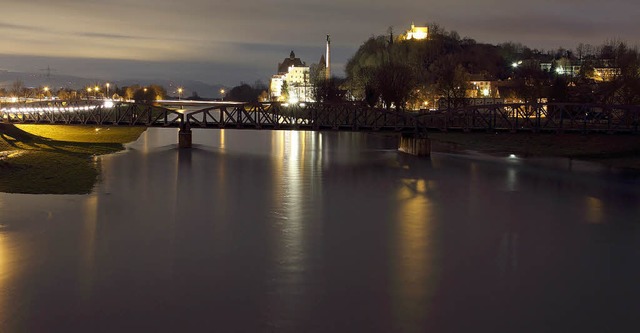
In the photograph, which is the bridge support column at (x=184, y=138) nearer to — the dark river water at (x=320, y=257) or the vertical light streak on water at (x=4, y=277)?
the dark river water at (x=320, y=257)

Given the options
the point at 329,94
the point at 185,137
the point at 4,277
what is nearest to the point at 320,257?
the point at 4,277

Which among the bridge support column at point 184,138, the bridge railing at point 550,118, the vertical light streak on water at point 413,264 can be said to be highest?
the bridge railing at point 550,118

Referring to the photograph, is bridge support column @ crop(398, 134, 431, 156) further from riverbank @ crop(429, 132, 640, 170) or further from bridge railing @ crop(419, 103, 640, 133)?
riverbank @ crop(429, 132, 640, 170)

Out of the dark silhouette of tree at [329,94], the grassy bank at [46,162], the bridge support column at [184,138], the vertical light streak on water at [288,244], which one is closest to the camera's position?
the vertical light streak on water at [288,244]

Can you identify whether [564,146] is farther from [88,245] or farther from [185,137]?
[88,245]

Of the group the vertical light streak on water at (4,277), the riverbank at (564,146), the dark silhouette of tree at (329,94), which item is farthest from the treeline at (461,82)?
the vertical light streak on water at (4,277)

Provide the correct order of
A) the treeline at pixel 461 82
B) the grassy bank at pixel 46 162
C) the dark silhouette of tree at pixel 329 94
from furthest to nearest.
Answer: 1. the dark silhouette of tree at pixel 329 94
2. the treeline at pixel 461 82
3. the grassy bank at pixel 46 162

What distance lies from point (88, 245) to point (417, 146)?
54.1 metres

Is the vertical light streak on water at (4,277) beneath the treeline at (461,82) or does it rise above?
beneath

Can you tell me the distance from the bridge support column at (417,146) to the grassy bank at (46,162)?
34229mm

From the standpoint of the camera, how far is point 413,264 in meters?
25.6

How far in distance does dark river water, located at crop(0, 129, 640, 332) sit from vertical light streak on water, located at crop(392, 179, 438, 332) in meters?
0.08

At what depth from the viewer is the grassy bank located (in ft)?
141

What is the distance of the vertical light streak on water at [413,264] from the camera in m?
20.1
